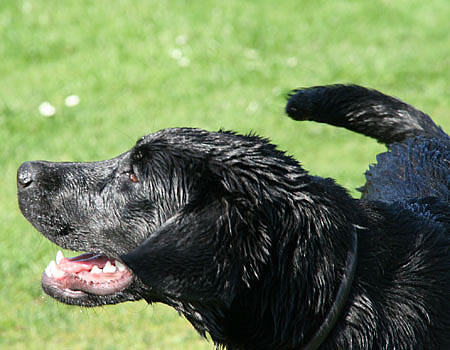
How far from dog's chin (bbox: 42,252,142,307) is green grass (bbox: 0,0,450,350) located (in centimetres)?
334

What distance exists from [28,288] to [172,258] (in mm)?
3634

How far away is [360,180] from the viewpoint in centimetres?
Answer: 758

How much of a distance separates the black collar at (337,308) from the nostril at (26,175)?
60.4 inches

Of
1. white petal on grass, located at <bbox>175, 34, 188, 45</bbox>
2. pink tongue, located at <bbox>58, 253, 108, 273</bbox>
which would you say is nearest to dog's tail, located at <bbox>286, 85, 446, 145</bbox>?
pink tongue, located at <bbox>58, 253, 108, 273</bbox>

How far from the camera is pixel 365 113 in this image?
436 cm

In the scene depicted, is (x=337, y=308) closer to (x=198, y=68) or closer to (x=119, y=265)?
(x=119, y=265)

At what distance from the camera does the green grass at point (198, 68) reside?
340 inches

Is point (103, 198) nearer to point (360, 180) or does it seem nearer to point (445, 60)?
point (360, 180)

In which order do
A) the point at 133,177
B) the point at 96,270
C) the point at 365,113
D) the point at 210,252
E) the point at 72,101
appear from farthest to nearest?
1. the point at 72,101
2. the point at 365,113
3. the point at 96,270
4. the point at 133,177
5. the point at 210,252

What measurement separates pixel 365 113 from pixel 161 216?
179cm

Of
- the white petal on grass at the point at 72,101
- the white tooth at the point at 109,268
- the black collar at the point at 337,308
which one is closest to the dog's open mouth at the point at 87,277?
the white tooth at the point at 109,268

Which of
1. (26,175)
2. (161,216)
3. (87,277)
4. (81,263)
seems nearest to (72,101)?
(26,175)

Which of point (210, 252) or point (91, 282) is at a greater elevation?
point (210, 252)

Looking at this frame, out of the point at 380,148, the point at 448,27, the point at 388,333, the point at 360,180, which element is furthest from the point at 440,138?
the point at 448,27
